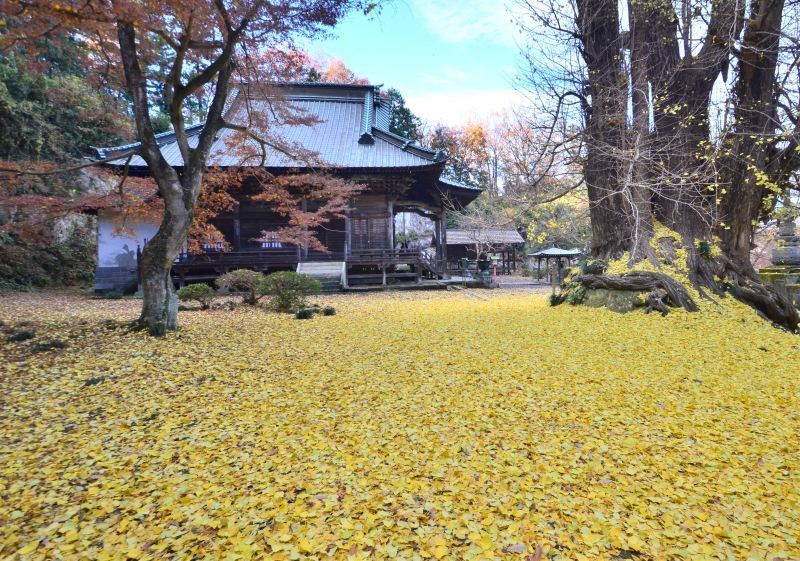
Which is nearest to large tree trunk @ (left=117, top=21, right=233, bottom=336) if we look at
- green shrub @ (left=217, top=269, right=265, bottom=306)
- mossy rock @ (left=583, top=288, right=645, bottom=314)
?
green shrub @ (left=217, top=269, right=265, bottom=306)

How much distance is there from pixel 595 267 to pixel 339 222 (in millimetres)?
9385

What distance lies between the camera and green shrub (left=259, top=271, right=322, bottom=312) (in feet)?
25.7

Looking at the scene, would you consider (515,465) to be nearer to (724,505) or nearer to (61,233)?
(724,505)

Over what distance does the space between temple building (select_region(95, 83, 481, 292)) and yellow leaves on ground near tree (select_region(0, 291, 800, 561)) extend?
28.2ft

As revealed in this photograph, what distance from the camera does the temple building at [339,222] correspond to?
1249 cm

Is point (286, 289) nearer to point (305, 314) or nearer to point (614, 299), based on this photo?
point (305, 314)

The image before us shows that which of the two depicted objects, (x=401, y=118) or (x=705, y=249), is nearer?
(x=705, y=249)

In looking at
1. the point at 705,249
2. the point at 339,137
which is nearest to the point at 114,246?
the point at 339,137

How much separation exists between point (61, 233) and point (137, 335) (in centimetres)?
1477

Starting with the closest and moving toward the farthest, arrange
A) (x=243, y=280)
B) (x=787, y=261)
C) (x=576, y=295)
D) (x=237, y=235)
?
1. (x=576, y=295)
2. (x=243, y=280)
3. (x=787, y=261)
4. (x=237, y=235)

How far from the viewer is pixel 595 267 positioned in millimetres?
7098

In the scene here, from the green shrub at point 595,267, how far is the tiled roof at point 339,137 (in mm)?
6905

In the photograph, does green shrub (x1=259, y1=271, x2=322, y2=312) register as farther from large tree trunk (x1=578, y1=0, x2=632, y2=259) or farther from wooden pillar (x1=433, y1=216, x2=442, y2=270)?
wooden pillar (x1=433, y1=216, x2=442, y2=270)

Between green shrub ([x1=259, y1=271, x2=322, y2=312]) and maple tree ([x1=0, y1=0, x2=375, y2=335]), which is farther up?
maple tree ([x1=0, y1=0, x2=375, y2=335])
